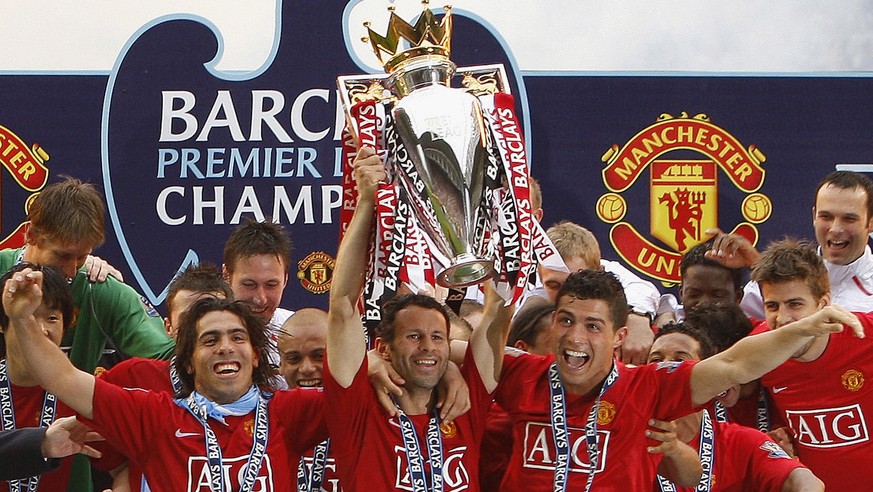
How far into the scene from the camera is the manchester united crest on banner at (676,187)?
5.34 metres

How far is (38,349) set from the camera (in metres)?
3.43

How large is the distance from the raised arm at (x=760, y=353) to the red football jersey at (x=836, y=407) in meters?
0.53

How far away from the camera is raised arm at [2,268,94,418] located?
3.42 metres

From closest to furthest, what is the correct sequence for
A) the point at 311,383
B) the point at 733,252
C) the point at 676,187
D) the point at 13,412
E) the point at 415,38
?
the point at 415,38 < the point at 13,412 < the point at 311,383 < the point at 733,252 < the point at 676,187

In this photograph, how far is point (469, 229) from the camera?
3.25m

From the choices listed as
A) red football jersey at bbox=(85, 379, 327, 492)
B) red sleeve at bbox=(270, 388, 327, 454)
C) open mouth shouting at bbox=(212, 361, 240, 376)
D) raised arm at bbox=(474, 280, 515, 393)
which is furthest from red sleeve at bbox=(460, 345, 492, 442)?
open mouth shouting at bbox=(212, 361, 240, 376)

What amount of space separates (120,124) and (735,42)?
8.45 feet

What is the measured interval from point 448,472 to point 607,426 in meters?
0.48

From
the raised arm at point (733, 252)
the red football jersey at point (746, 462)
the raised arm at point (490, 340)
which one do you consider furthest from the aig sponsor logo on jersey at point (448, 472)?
the raised arm at point (733, 252)

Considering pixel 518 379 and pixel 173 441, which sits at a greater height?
pixel 518 379

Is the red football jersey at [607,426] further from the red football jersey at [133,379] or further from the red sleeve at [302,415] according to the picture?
the red football jersey at [133,379]

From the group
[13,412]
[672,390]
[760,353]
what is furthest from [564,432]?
[13,412]

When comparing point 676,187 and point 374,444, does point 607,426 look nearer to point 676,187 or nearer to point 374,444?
point 374,444

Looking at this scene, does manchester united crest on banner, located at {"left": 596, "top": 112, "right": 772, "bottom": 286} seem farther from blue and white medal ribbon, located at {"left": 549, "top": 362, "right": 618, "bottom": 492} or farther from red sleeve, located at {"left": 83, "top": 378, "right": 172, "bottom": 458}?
red sleeve, located at {"left": 83, "top": 378, "right": 172, "bottom": 458}
